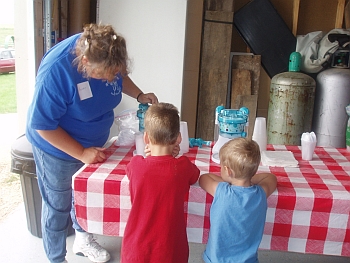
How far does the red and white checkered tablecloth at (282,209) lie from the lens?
1466mm

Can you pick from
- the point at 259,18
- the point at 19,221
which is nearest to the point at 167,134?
the point at 19,221

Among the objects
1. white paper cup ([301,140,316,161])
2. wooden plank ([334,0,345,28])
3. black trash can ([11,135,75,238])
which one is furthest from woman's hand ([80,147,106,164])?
wooden plank ([334,0,345,28])

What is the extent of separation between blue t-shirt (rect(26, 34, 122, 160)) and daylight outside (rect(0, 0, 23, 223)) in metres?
1.44

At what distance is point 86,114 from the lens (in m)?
1.74

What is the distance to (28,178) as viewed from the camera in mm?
2367

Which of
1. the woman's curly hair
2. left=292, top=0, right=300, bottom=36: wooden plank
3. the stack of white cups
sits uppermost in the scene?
left=292, top=0, right=300, bottom=36: wooden plank

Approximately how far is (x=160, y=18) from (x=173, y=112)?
243 cm

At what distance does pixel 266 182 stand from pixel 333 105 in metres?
2.75

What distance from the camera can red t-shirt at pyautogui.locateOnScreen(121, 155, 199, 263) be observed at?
134 centimetres

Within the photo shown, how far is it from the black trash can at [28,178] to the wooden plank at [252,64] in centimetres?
253

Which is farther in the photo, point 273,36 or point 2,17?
point 2,17

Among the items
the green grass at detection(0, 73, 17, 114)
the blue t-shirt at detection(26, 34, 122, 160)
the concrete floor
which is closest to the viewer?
the blue t-shirt at detection(26, 34, 122, 160)

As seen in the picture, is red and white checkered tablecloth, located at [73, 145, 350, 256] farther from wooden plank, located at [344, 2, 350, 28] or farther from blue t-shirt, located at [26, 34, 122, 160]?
wooden plank, located at [344, 2, 350, 28]

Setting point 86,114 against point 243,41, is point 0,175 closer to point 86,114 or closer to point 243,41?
point 86,114
